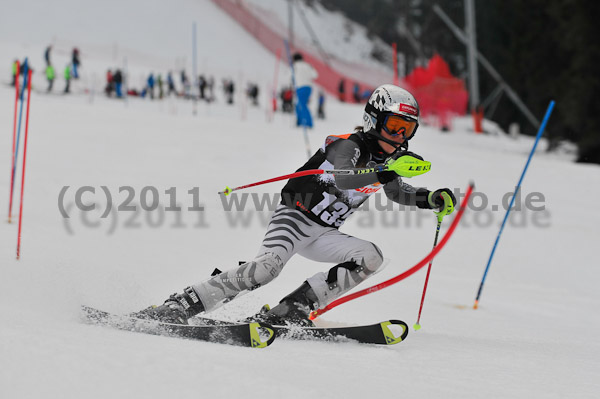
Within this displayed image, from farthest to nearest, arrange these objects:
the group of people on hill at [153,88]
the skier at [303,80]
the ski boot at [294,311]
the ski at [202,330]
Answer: the group of people on hill at [153,88]
the skier at [303,80]
the ski boot at [294,311]
the ski at [202,330]

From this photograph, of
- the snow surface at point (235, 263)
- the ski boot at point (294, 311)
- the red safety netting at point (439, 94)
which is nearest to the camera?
the snow surface at point (235, 263)

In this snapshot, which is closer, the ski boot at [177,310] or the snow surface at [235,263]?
the snow surface at [235,263]

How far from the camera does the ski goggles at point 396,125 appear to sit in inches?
146

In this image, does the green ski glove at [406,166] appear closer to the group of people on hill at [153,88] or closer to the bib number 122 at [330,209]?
the bib number 122 at [330,209]

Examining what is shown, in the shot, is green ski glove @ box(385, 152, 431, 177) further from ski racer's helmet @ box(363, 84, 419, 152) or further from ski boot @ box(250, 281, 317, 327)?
ski boot @ box(250, 281, 317, 327)

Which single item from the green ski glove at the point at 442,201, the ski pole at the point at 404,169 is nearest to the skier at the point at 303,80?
the green ski glove at the point at 442,201

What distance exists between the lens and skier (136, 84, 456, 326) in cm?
365

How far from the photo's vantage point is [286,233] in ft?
12.6

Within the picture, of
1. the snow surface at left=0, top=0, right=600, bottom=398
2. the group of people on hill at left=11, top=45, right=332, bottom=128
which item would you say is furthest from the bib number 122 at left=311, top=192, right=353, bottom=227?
the group of people on hill at left=11, top=45, right=332, bottom=128

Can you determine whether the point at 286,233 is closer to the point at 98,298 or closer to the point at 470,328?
the point at 98,298

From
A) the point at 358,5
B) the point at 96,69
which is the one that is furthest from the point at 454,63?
the point at 96,69

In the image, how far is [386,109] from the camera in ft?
Result: 12.1

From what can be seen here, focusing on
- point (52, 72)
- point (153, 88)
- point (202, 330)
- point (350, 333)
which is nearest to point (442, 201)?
point (350, 333)

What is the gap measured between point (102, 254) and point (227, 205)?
2947mm
